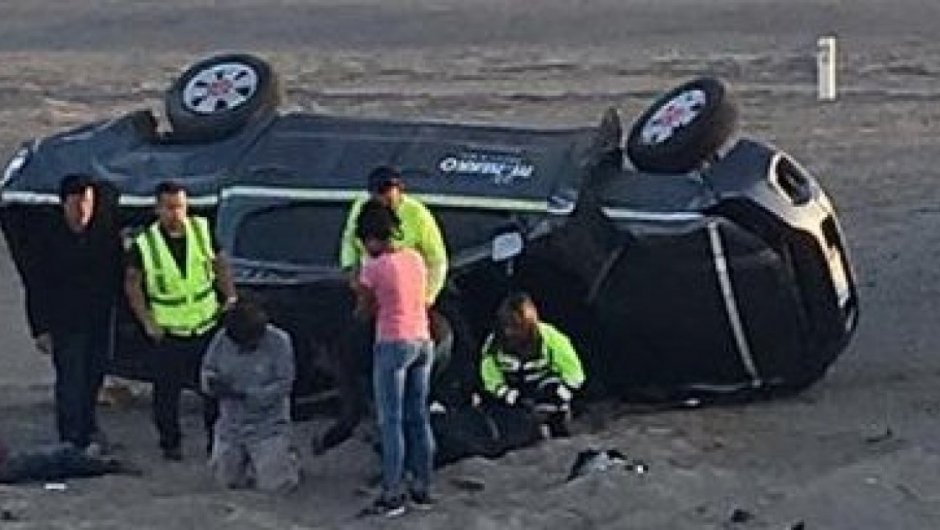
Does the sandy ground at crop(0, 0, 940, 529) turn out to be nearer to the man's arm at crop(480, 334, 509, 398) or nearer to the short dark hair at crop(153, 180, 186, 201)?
the man's arm at crop(480, 334, 509, 398)

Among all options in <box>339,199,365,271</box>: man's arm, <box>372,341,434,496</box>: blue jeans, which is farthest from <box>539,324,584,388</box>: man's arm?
<box>372,341,434,496</box>: blue jeans

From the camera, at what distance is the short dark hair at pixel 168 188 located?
1478 centimetres

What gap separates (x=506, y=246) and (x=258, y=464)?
2.23m

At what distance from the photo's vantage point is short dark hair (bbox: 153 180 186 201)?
582 inches

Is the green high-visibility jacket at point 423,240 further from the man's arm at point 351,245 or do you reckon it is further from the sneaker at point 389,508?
the sneaker at point 389,508

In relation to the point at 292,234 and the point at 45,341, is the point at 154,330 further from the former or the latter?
the point at 292,234

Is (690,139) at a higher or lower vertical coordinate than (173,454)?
higher

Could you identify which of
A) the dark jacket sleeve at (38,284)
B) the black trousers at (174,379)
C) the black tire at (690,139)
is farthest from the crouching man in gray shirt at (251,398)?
the black tire at (690,139)

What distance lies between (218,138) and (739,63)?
90.7ft

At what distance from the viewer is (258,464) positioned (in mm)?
14219

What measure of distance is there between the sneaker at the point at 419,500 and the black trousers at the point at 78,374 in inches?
86.8

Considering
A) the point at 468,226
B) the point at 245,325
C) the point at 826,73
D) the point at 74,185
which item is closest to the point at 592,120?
the point at 826,73

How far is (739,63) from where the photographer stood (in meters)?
43.8

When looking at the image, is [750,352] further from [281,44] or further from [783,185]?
[281,44]
